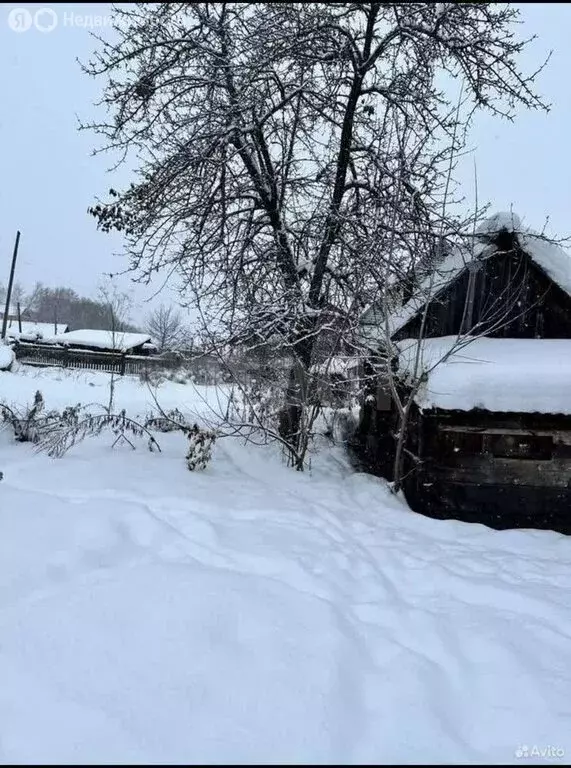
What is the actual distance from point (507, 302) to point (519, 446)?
85.8 inches

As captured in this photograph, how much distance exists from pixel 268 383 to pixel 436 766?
6.52 metres

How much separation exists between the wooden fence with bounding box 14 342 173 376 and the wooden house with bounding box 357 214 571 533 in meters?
18.6

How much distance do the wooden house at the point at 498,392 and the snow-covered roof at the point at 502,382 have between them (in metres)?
A: 0.01

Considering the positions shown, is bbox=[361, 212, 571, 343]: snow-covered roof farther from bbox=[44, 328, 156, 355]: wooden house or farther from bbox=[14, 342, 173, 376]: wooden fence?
bbox=[44, 328, 156, 355]: wooden house

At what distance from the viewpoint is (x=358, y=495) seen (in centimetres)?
668

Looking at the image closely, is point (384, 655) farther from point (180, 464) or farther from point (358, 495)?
point (180, 464)

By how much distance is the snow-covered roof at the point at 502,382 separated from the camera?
566 centimetres

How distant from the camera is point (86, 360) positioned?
2459 centimetres

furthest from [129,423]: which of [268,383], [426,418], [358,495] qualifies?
[426,418]

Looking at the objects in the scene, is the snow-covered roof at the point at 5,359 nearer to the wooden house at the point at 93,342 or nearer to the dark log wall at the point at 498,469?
the wooden house at the point at 93,342

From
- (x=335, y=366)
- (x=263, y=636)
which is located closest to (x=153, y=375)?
(x=335, y=366)

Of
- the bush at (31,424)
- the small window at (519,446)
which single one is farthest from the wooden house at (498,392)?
the bush at (31,424)

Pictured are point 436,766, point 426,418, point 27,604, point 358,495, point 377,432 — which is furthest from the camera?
point 377,432

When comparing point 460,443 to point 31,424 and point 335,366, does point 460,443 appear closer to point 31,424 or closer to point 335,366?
point 335,366
